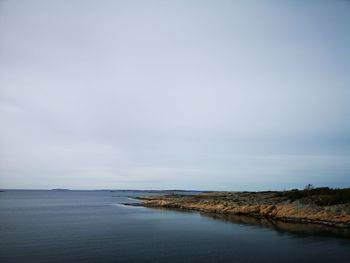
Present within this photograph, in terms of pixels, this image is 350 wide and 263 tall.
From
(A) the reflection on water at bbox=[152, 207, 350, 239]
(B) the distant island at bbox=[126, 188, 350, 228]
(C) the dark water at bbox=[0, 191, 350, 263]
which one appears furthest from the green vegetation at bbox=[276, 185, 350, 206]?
(C) the dark water at bbox=[0, 191, 350, 263]

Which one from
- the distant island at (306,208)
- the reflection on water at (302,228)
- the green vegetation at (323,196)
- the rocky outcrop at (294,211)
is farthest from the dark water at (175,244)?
the green vegetation at (323,196)

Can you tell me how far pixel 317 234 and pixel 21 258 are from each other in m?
26.6

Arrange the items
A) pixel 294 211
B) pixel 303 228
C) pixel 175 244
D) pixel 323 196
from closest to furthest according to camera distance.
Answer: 1. pixel 175 244
2. pixel 303 228
3. pixel 294 211
4. pixel 323 196

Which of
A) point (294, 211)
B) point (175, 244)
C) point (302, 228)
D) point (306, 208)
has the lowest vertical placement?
point (175, 244)

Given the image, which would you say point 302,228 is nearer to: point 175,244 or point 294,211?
point 294,211

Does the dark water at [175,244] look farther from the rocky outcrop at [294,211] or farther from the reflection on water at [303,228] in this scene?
the rocky outcrop at [294,211]

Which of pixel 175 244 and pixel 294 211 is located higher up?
pixel 294 211

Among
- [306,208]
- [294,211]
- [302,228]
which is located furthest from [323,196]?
[302,228]

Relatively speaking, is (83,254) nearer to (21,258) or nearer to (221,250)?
(21,258)

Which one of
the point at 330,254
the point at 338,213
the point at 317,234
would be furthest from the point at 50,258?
the point at 338,213

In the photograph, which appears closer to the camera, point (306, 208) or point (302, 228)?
point (302, 228)

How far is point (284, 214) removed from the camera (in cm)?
4462

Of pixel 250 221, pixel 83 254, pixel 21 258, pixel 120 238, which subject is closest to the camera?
pixel 21 258

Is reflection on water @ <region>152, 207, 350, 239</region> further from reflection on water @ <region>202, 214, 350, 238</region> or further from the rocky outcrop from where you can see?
the rocky outcrop
